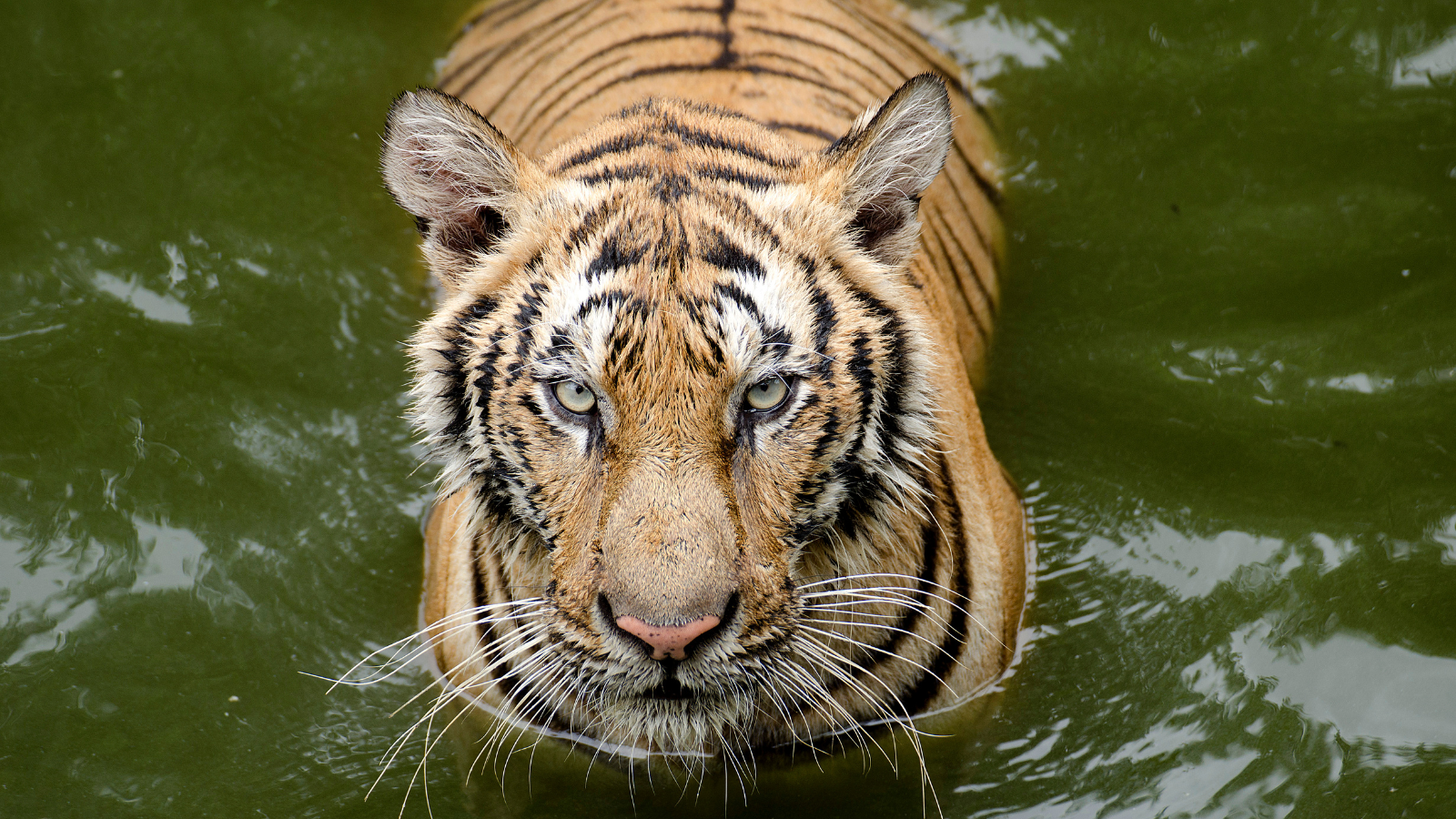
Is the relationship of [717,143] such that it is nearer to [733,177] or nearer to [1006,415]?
[733,177]

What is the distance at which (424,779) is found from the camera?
243cm

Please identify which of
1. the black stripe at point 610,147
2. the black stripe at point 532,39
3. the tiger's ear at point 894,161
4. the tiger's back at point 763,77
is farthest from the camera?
the black stripe at point 532,39

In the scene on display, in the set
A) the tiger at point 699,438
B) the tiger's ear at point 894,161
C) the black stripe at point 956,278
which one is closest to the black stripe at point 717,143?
the tiger at point 699,438

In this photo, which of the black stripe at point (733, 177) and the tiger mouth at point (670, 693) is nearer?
the tiger mouth at point (670, 693)

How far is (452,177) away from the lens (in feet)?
6.97

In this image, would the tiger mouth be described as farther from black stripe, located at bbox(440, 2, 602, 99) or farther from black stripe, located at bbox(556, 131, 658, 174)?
black stripe, located at bbox(440, 2, 602, 99)

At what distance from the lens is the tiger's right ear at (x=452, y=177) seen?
2.04m

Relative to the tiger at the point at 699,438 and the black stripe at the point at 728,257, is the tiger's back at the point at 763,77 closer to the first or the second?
the tiger at the point at 699,438

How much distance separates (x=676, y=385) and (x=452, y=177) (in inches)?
22.5

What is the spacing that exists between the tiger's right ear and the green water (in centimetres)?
94

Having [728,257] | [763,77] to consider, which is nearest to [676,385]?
[728,257]

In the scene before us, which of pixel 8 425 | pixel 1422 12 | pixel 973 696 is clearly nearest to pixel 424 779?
pixel 973 696

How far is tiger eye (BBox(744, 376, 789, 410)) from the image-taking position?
1921mm

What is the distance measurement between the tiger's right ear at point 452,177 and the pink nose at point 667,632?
689 millimetres
